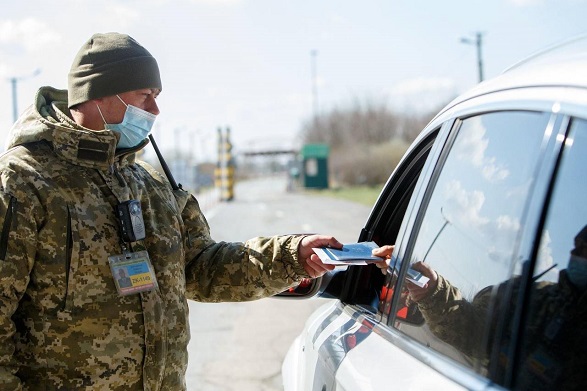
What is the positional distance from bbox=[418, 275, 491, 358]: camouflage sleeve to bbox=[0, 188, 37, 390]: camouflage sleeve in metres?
1.23

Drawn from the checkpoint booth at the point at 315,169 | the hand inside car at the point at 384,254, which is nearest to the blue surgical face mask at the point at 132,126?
the hand inside car at the point at 384,254

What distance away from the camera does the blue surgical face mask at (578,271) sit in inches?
53.9

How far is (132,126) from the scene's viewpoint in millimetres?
2766

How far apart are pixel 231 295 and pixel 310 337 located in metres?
0.38

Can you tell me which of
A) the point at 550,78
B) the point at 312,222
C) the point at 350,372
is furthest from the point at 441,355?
the point at 312,222

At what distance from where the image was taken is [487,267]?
1.67 metres

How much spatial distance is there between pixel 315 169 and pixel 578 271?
54.1m

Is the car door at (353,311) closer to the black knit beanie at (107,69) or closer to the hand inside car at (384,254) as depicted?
the hand inside car at (384,254)

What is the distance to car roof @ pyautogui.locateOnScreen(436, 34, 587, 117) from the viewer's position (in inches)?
56.7

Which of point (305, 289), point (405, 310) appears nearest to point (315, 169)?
point (305, 289)

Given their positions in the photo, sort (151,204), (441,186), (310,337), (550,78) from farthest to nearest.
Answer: (310,337) < (151,204) < (441,186) < (550,78)

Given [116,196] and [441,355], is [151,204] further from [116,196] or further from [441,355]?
[441,355]

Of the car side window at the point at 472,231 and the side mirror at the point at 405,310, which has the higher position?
the car side window at the point at 472,231

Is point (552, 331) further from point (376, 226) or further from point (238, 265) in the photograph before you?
point (238, 265)
